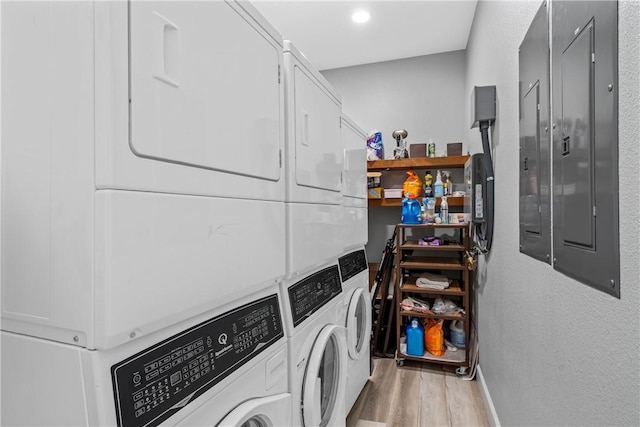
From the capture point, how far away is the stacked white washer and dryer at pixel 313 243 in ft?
3.74

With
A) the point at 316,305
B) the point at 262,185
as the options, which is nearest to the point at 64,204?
the point at 262,185

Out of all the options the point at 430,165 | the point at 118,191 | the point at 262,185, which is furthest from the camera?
the point at 430,165

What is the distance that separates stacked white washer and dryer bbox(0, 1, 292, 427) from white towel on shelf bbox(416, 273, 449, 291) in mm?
2262

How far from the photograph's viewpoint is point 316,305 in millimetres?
1354

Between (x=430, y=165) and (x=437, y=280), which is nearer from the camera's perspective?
(x=437, y=280)

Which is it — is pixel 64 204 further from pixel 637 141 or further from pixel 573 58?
pixel 573 58

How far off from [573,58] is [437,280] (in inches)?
87.8

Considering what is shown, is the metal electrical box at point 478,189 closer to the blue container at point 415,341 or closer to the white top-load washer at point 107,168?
the blue container at point 415,341

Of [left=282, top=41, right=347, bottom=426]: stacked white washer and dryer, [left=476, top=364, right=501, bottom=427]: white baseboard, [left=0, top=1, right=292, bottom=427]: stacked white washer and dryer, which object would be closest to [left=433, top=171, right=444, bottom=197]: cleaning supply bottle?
[left=476, top=364, right=501, bottom=427]: white baseboard

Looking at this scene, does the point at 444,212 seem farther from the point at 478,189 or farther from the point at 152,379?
the point at 152,379

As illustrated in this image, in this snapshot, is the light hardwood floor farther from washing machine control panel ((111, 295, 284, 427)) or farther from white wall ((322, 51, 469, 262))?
washing machine control panel ((111, 295, 284, 427))

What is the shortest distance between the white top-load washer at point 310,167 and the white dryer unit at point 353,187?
0.44 ft

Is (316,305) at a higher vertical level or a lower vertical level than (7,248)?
lower

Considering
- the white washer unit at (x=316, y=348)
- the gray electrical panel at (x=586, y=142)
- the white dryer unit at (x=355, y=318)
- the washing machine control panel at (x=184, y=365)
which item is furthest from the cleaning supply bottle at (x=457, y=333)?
the washing machine control panel at (x=184, y=365)
